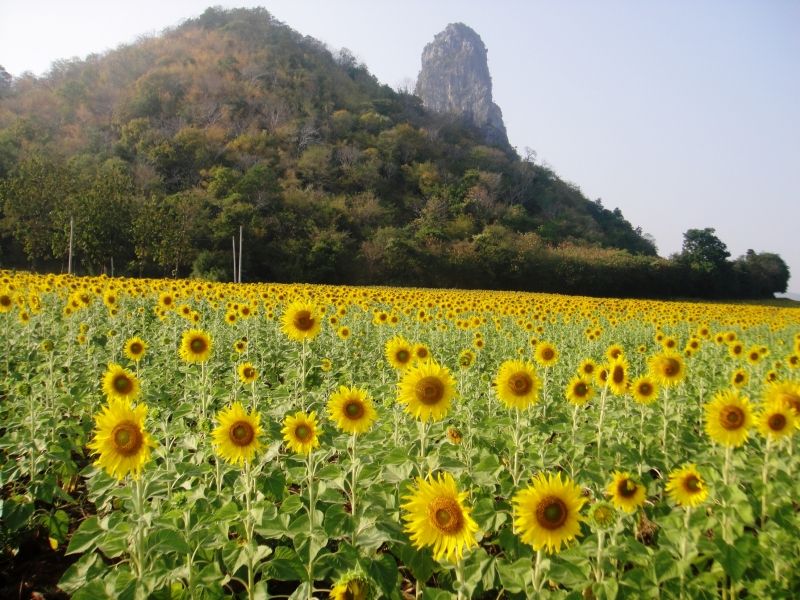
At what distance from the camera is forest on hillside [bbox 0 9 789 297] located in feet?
107

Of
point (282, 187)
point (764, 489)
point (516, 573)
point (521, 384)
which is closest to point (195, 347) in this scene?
point (521, 384)

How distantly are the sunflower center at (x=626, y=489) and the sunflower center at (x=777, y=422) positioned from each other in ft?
4.17

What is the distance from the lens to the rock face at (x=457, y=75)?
13688 centimetres

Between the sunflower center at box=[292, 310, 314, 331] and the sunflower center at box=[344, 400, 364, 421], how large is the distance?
1.78 meters

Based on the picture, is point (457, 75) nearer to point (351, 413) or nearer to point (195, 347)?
point (195, 347)

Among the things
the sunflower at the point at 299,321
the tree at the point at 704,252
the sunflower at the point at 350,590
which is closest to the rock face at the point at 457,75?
the tree at the point at 704,252

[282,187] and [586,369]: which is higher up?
[282,187]

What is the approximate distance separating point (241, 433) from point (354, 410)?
60 centimetres

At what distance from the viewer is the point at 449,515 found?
1892 mm

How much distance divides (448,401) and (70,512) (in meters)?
2.87

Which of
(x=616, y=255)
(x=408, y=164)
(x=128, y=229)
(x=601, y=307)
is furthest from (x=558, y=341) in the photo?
(x=408, y=164)

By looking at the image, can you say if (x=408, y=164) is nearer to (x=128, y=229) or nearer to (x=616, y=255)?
(x=616, y=255)

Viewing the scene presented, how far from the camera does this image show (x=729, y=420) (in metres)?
3.09

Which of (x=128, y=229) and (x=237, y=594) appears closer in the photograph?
(x=237, y=594)
